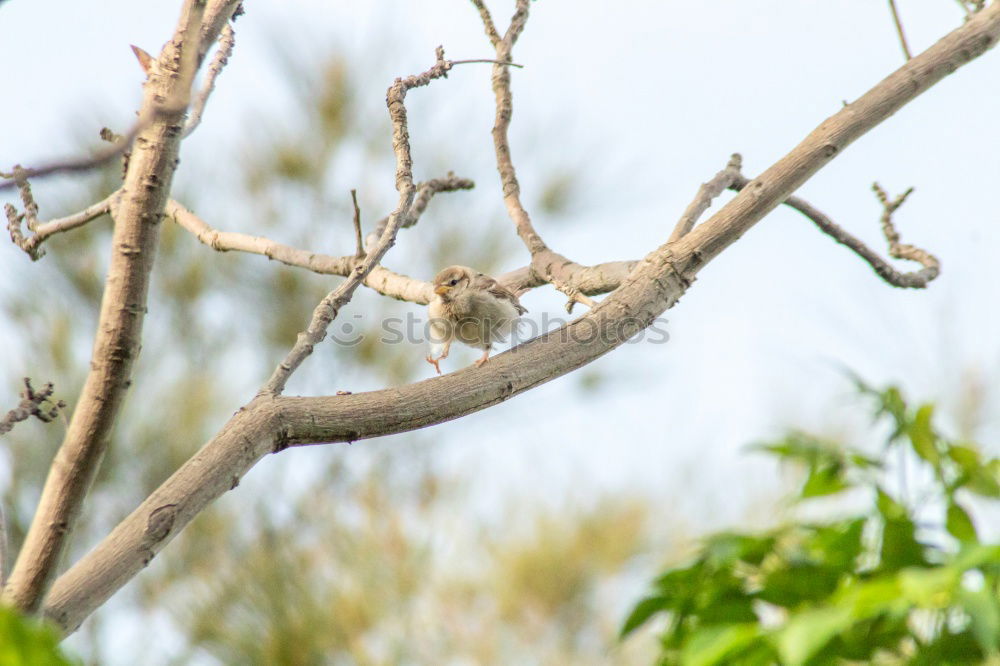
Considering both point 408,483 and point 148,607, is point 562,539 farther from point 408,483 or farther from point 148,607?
point 148,607

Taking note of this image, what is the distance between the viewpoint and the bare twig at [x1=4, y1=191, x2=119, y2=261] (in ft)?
6.19

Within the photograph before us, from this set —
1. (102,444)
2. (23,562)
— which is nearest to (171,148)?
(102,444)

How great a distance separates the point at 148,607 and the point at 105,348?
3.98 metres

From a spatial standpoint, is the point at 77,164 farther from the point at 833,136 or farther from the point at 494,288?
the point at 494,288

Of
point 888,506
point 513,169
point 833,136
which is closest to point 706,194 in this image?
point 833,136

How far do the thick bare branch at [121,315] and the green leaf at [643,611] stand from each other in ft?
3.65

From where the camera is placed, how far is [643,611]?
76.2 inches

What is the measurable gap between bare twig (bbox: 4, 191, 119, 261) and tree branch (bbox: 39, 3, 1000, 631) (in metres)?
0.82

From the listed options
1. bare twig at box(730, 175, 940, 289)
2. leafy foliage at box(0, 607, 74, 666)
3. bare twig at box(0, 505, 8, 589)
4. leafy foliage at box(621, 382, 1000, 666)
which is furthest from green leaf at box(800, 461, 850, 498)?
leafy foliage at box(0, 607, 74, 666)

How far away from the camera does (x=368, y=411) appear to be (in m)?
1.34

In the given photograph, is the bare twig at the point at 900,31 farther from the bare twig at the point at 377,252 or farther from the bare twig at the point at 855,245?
the bare twig at the point at 377,252

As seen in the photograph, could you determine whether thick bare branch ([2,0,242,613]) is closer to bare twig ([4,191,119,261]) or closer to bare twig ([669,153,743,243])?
bare twig ([4,191,119,261])

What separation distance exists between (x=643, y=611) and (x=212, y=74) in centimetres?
134

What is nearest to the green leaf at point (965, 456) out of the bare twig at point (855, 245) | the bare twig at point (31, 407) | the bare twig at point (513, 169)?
the bare twig at point (855, 245)
